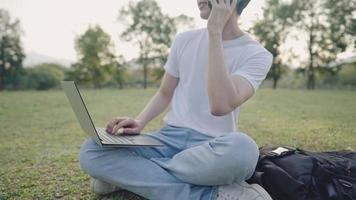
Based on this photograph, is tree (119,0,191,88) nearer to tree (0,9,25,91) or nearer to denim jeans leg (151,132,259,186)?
tree (0,9,25,91)

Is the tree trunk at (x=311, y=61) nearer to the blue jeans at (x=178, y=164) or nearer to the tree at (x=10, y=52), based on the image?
the tree at (x=10, y=52)

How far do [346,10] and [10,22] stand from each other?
20.4ft

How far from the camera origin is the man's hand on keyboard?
69.9 inches

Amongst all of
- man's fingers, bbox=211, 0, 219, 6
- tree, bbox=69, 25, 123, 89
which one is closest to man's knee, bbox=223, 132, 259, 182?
man's fingers, bbox=211, 0, 219, 6

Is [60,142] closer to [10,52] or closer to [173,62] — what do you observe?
[173,62]

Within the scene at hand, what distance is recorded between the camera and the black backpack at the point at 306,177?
1.51m

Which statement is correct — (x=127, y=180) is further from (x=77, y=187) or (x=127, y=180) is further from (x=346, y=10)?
(x=346, y=10)

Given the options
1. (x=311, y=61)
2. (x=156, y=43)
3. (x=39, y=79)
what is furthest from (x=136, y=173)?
(x=156, y=43)

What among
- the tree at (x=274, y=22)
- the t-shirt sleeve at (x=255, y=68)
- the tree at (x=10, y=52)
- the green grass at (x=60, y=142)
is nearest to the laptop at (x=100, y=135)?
the green grass at (x=60, y=142)

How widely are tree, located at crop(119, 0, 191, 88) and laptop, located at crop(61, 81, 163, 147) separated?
16.1m

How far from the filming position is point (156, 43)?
2011 cm

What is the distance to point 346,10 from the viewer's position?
11.9 ft

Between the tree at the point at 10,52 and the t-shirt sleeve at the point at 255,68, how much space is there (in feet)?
19.6

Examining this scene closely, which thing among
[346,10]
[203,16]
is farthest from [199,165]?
[346,10]
